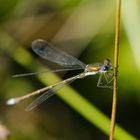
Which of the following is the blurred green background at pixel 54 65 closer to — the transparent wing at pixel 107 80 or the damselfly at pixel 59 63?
the damselfly at pixel 59 63

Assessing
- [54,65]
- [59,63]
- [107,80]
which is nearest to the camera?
[107,80]

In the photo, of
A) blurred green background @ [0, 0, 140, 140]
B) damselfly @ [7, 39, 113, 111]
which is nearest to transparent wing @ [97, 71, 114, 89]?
damselfly @ [7, 39, 113, 111]

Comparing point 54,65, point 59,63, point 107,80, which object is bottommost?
point 54,65

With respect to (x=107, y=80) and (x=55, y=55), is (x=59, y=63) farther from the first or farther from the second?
(x=107, y=80)

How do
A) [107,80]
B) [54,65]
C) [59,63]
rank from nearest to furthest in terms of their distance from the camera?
[107,80] → [59,63] → [54,65]

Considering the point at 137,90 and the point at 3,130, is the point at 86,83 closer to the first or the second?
the point at 137,90

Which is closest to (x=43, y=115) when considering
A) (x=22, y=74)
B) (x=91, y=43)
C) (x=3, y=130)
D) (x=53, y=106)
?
(x=53, y=106)

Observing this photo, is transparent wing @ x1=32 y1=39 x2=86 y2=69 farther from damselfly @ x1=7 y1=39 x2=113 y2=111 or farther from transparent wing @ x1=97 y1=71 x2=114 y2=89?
transparent wing @ x1=97 y1=71 x2=114 y2=89

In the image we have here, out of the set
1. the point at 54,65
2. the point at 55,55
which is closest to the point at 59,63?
the point at 55,55

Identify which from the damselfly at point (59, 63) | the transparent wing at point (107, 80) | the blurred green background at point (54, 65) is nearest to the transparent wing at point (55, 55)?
the damselfly at point (59, 63)
